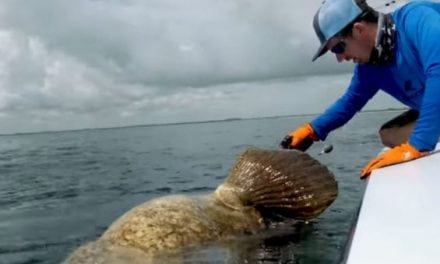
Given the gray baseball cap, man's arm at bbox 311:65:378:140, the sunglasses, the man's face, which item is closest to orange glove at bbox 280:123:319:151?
man's arm at bbox 311:65:378:140

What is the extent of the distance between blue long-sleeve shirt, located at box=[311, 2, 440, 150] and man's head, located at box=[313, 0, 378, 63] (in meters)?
0.30

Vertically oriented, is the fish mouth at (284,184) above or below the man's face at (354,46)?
below

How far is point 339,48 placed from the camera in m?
4.42

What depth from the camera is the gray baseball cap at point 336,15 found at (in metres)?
4.27

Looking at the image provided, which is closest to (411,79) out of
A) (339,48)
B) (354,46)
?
(354,46)

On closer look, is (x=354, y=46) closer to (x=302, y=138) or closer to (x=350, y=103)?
(x=350, y=103)

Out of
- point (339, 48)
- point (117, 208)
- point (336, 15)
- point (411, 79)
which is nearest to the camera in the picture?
point (336, 15)

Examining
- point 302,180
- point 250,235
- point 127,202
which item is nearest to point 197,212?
point 250,235

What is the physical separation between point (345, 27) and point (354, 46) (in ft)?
0.80

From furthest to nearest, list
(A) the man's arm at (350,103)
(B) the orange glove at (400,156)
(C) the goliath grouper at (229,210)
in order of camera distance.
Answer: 1. (C) the goliath grouper at (229,210)
2. (A) the man's arm at (350,103)
3. (B) the orange glove at (400,156)

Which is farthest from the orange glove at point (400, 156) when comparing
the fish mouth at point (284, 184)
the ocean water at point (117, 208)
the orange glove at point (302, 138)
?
the fish mouth at point (284, 184)

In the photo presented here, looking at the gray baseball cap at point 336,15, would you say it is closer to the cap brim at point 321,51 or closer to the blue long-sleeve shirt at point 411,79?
the cap brim at point 321,51

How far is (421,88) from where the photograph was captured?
491 cm

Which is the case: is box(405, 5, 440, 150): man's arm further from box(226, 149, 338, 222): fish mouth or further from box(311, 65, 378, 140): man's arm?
box(226, 149, 338, 222): fish mouth
